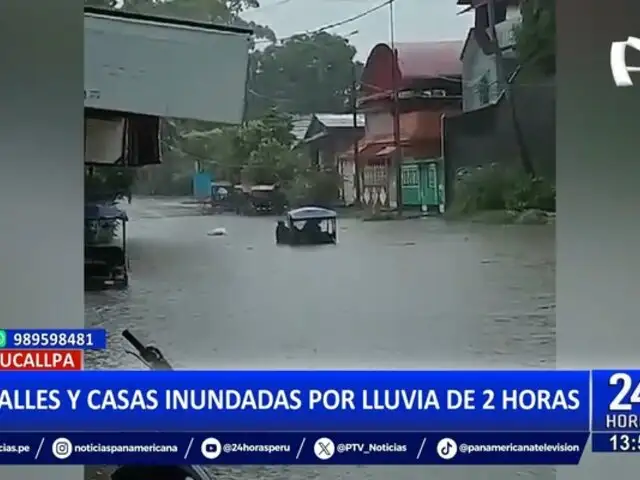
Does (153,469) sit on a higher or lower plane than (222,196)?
lower

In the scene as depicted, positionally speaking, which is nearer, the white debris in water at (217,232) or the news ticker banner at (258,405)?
the news ticker banner at (258,405)

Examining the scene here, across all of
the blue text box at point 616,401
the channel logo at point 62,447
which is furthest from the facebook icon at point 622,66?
the channel logo at point 62,447

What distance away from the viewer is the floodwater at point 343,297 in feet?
10.0

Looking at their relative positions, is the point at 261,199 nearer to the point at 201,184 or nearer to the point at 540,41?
the point at 201,184

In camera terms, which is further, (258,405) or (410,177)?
(410,177)

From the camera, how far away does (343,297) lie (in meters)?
3.08

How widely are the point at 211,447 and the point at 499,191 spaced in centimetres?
118

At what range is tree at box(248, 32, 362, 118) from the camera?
3.04 m

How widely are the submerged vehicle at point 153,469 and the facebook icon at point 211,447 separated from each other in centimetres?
7

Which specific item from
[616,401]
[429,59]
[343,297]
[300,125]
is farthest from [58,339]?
[616,401]

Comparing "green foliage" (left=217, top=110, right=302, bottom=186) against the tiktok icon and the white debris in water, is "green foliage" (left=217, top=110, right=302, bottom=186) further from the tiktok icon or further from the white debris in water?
the tiktok icon

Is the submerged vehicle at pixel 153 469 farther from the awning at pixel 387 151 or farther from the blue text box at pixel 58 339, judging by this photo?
the awning at pixel 387 151

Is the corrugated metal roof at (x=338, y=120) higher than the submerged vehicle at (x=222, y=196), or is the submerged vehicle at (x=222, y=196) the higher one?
the corrugated metal roof at (x=338, y=120)

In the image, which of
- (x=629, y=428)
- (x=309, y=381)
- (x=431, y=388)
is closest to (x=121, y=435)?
(x=309, y=381)
